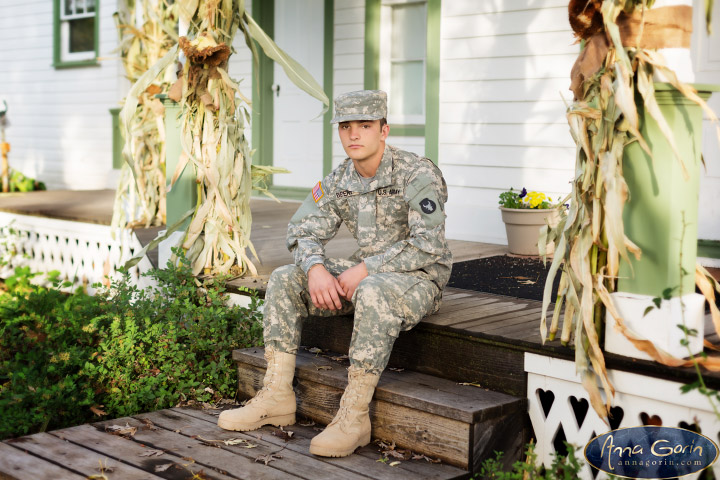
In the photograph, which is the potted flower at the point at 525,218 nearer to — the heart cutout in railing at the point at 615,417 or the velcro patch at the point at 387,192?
the velcro patch at the point at 387,192

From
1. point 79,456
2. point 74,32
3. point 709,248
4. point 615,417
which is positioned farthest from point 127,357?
point 74,32

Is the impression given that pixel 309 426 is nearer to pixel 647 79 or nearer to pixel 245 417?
pixel 245 417

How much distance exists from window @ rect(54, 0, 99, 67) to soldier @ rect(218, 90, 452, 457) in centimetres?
778

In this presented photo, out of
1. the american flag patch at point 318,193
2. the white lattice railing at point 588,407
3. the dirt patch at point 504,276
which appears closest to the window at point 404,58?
the dirt patch at point 504,276

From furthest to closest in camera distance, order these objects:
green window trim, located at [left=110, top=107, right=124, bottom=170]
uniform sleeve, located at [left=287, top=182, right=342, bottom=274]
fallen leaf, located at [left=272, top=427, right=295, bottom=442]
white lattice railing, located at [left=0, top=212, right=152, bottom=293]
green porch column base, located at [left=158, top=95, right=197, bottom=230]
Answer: green window trim, located at [left=110, top=107, right=124, bottom=170] → white lattice railing, located at [left=0, top=212, right=152, bottom=293] → green porch column base, located at [left=158, top=95, right=197, bottom=230] → uniform sleeve, located at [left=287, top=182, right=342, bottom=274] → fallen leaf, located at [left=272, top=427, right=295, bottom=442]

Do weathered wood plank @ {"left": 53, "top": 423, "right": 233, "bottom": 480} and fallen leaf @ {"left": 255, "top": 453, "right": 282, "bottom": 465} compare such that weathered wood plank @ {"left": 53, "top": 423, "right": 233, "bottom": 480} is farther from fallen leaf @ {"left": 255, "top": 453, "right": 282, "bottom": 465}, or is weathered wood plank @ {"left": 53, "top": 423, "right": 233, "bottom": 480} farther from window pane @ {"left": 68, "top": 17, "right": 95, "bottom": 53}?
window pane @ {"left": 68, "top": 17, "right": 95, "bottom": 53}

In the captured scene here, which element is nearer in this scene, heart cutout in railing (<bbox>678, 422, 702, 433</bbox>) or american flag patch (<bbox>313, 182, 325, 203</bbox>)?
heart cutout in railing (<bbox>678, 422, 702, 433</bbox>)

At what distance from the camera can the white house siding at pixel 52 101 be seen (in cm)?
1033

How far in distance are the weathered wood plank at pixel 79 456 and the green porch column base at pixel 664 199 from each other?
1909mm

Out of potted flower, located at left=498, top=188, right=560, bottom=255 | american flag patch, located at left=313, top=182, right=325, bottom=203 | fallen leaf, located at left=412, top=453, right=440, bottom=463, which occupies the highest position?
american flag patch, located at left=313, top=182, right=325, bottom=203

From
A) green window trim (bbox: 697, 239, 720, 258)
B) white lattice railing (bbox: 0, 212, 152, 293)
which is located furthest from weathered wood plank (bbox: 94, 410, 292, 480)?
green window trim (bbox: 697, 239, 720, 258)

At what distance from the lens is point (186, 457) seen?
10.6 ft

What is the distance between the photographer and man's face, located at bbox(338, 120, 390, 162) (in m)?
3.57

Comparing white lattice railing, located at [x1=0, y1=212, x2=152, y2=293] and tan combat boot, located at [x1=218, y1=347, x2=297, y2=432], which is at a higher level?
white lattice railing, located at [x1=0, y1=212, x2=152, y2=293]
